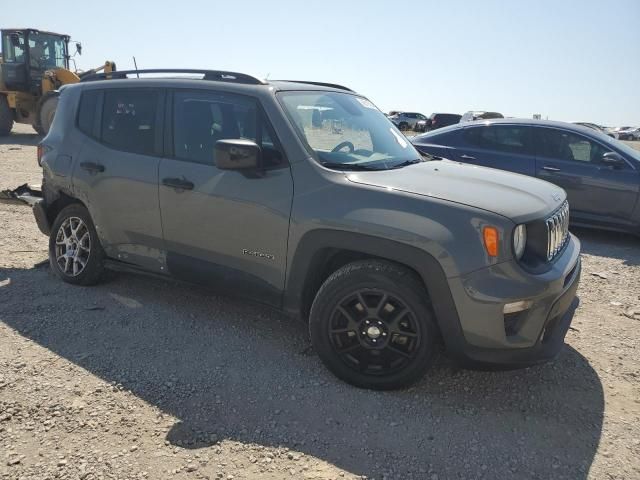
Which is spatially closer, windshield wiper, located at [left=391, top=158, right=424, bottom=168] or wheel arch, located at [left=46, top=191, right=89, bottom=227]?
windshield wiper, located at [left=391, top=158, right=424, bottom=168]

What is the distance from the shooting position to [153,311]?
4.25 m

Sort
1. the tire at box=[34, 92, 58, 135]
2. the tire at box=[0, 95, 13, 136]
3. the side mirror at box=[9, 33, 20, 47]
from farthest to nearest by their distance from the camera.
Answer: the tire at box=[0, 95, 13, 136] → the side mirror at box=[9, 33, 20, 47] → the tire at box=[34, 92, 58, 135]

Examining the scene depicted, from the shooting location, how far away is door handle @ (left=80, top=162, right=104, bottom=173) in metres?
4.24

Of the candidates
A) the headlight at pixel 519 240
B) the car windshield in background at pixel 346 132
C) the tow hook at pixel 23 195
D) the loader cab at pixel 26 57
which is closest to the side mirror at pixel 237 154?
the car windshield in background at pixel 346 132

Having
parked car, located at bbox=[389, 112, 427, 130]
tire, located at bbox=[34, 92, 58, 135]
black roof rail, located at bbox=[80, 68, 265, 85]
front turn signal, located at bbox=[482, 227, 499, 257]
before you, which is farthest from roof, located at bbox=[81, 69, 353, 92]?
parked car, located at bbox=[389, 112, 427, 130]

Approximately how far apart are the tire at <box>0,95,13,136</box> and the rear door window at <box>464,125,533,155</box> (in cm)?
1642

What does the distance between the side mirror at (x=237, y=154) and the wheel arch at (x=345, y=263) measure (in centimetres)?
58

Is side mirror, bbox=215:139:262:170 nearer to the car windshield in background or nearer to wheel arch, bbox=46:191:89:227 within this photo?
the car windshield in background

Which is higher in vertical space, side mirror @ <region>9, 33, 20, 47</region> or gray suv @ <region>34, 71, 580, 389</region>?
side mirror @ <region>9, 33, 20, 47</region>

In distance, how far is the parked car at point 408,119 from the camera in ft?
134

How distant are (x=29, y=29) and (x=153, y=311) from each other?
16.2 m

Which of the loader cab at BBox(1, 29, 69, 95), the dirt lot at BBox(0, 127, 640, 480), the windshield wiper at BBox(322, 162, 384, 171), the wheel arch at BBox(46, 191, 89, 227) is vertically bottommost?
the dirt lot at BBox(0, 127, 640, 480)

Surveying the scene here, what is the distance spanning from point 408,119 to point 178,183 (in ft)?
133

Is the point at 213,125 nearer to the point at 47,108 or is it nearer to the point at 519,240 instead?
the point at 519,240
